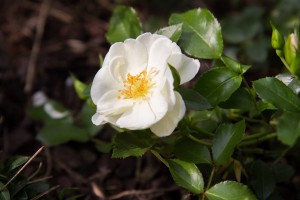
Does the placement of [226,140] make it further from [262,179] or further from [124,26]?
[124,26]

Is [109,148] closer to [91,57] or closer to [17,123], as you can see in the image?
[17,123]

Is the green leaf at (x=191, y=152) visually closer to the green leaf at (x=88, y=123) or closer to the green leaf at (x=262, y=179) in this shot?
the green leaf at (x=262, y=179)

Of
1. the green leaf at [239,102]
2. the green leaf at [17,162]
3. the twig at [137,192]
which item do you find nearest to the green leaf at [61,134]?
the twig at [137,192]

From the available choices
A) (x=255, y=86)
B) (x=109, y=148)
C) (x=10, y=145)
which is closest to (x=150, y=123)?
(x=255, y=86)

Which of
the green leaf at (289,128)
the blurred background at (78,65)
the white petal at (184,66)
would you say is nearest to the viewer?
the green leaf at (289,128)

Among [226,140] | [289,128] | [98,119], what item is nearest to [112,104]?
[98,119]
